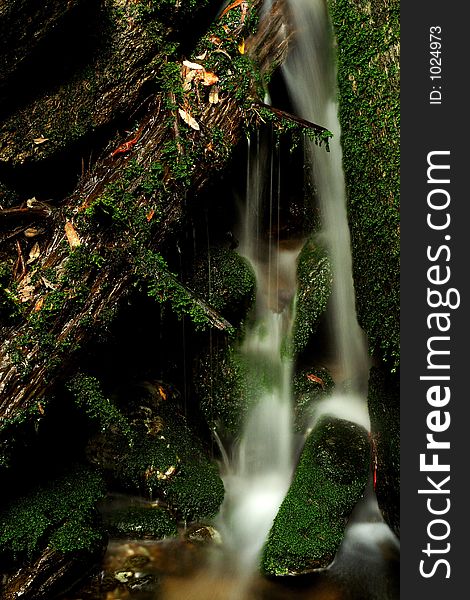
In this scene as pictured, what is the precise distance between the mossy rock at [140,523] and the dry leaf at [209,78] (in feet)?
10.6

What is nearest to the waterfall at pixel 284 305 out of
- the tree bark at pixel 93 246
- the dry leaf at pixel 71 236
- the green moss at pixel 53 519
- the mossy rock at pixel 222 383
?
the mossy rock at pixel 222 383

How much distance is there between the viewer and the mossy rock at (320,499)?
4.30 meters

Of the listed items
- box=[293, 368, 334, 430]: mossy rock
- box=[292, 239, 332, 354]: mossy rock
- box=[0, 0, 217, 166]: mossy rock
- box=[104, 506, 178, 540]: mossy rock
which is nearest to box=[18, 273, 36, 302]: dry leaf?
box=[0, 0, 217, 166]: mossy rock

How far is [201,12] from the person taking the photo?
4504 millimetres

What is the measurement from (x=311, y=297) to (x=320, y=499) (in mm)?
1668

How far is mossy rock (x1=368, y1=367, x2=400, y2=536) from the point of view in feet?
14.3

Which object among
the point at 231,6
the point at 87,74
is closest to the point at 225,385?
the point at 87,74

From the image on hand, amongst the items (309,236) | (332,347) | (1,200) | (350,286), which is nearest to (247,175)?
(309,236)

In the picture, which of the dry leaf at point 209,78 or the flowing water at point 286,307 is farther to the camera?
the flowing water at point 286,307

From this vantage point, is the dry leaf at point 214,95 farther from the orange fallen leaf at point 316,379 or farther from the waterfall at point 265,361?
the orange fallen leaf at point 316,379

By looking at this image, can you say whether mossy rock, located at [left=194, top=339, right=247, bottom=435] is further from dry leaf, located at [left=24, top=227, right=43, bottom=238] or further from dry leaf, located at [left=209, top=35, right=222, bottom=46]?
dry leaf, located at [left=209, top=35, right=222, bottom=46]

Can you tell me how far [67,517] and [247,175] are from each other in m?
3.04

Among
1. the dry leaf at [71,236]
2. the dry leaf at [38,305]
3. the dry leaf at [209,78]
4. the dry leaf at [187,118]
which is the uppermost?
the dry leaf at [209,78]

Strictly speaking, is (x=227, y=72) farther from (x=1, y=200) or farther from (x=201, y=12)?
(x=1, y=200)
